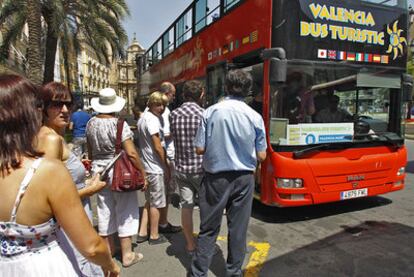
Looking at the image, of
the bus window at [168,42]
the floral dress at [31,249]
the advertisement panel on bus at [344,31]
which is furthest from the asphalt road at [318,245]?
the bus window at [168,42]

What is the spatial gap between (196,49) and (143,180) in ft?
14.5

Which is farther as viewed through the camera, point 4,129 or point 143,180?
point 143,180

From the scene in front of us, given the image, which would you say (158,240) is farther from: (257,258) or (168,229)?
(257,258)

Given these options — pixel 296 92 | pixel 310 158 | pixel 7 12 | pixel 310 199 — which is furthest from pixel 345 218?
pixel 7 12

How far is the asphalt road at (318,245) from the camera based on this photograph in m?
3.34

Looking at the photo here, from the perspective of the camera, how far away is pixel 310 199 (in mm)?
4336

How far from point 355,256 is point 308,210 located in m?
1.59

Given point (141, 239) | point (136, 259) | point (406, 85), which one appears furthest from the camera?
point (406, 85)

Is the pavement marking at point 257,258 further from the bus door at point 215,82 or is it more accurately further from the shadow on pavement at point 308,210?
the bus door at point 215,82

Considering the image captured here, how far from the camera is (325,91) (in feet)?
14.7

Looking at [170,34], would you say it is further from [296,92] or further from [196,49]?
[296,92]

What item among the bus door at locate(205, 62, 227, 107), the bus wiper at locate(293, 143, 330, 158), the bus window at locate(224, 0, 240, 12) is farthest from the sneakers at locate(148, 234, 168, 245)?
the bus window at locate(224, 0, 240, 12)

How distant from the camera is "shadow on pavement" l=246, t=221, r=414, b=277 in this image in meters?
3.30

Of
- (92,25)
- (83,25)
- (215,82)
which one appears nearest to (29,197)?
(215,82)
